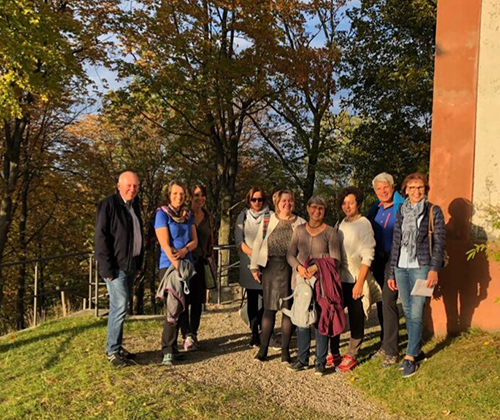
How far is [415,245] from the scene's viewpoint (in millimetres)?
4645

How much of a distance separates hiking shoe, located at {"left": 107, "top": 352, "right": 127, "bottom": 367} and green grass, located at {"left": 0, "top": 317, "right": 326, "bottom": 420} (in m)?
0.06

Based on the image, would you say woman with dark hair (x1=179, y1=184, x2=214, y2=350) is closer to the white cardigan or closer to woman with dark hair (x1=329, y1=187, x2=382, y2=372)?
the white cardigan

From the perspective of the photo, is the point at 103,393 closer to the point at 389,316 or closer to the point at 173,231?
the point at 173,231

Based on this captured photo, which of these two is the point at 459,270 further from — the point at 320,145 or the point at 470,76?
the point at 320,145

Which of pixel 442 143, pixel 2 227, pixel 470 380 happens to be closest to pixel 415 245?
pixel 470 380

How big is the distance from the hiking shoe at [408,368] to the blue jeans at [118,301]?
281cm

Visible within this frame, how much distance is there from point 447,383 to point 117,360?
10.5 feet

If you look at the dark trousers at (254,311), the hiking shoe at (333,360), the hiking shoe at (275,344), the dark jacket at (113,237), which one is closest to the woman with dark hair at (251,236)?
the dark trousers at (254,311)

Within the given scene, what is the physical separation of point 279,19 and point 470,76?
995 centimetres

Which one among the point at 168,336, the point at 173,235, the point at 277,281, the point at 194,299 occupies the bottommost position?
the point at 168,336

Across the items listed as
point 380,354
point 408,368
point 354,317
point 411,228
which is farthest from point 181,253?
point 408,368

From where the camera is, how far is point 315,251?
4.77 metres

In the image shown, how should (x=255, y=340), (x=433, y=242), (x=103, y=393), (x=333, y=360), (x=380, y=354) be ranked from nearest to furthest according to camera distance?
1. (x=103, y=393)
2. (x=433, y=242)
3. (x=333, y=360)
4. (x=380, y=354)
5. (x=255, y=340)

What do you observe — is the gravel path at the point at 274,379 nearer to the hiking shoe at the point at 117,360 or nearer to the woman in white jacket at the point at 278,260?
the woman in white jacket at the point at 278,260
